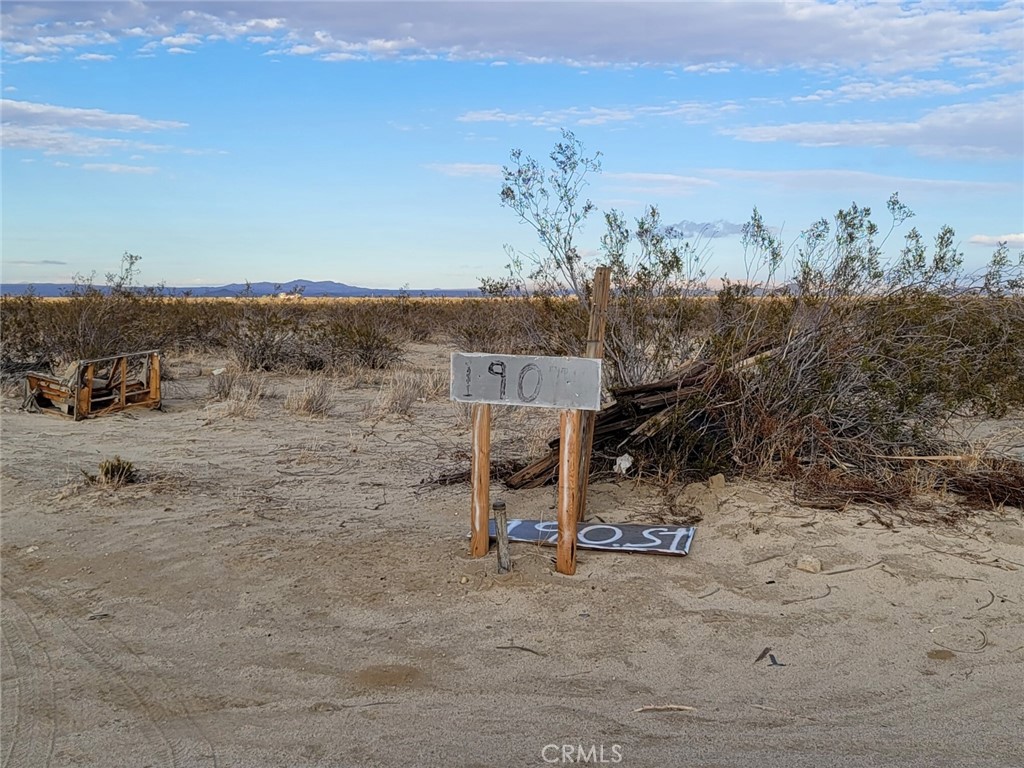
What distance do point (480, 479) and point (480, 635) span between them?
3.78 ft

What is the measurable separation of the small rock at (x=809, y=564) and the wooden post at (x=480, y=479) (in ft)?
6.45

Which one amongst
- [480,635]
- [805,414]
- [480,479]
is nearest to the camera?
[480,635]

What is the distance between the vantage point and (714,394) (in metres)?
7.40

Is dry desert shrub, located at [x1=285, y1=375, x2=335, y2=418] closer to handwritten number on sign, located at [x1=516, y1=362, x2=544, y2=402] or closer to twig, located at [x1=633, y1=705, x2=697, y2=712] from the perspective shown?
handwritten number on sign, located at [x1=516, y1=362, x2=544, y2=402]

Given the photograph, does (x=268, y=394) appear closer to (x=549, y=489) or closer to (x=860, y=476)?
(x=549, y=489)

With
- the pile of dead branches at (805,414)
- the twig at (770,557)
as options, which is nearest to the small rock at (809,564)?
the twig at (770,557)

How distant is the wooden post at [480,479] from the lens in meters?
5.61

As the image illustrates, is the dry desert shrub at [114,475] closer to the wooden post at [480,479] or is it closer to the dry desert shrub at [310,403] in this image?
the wooden post at [480,479]

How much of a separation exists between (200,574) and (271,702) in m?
1.97

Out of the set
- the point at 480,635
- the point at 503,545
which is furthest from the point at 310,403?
the point at 480,635
